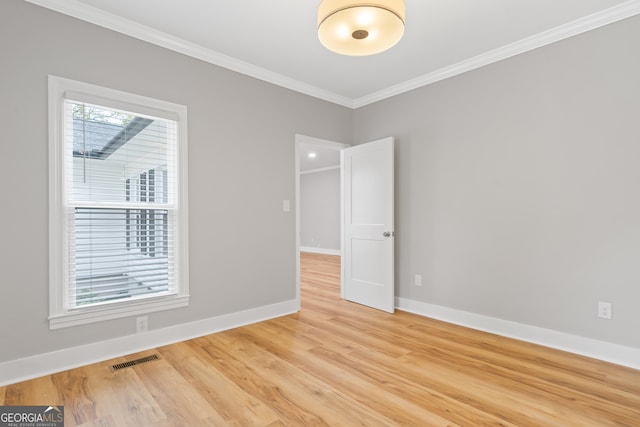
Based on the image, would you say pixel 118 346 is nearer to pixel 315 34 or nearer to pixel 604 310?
pixel 315 34

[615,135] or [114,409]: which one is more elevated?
[615,135]

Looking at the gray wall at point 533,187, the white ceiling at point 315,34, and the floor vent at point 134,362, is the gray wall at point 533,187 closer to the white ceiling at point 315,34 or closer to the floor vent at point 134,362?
the white ceiling at point 315,34

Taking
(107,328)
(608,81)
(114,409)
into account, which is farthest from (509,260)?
(107,328)

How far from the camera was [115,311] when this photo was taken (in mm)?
2697

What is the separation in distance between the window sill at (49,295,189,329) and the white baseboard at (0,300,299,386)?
19 cm

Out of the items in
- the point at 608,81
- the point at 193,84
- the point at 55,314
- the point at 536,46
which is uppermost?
the point at 536,46

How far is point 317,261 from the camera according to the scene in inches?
324

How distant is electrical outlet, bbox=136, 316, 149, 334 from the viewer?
2.82 metres

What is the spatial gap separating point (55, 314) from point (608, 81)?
15.1ft

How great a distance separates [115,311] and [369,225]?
2831 mm

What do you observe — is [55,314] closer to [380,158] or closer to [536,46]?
[380,158]

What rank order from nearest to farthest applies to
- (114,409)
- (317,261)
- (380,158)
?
(114,409) < (380,158) < (317,261)

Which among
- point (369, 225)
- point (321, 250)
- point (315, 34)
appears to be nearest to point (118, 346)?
point (369, 225)

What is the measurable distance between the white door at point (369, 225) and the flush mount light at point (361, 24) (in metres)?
2.07
